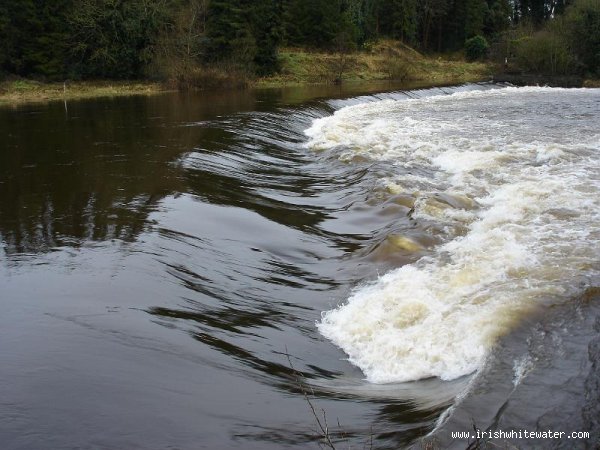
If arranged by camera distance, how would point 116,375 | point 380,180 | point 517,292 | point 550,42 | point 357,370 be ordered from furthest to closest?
point 550,42, point 380,180, point 517,292, point 357,370, point 116,375

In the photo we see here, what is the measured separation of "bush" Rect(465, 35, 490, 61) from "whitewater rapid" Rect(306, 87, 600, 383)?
1552 inches

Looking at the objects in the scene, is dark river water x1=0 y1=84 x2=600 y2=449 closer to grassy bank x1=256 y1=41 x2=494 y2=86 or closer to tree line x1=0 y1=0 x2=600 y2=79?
tree line x1=0 y1=0 x2=600 y2=79

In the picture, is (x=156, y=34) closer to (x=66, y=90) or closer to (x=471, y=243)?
(x=66, y=90)

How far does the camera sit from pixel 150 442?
3727mm

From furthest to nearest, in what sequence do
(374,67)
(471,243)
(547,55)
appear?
(374,67) < (547,55) < (471,243)

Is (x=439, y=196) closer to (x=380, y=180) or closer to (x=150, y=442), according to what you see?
(x=380, y=180)

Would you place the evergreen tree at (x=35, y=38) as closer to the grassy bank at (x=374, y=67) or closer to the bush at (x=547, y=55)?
the grassy bank at (x=374, y=67)

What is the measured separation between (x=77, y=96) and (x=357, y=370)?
28146 millimetres

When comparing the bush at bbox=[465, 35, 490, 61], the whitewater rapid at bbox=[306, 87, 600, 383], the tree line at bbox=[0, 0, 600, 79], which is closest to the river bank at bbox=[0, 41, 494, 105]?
the tree line at bbox=[0, 0, 600, 79]

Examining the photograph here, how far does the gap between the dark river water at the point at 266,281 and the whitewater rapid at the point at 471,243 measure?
0.11ft

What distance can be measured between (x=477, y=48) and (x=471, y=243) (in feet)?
171

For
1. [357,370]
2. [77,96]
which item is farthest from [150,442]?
→ [77,96]

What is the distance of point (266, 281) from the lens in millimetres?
6973

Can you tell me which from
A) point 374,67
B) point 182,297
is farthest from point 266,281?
point 374,67
